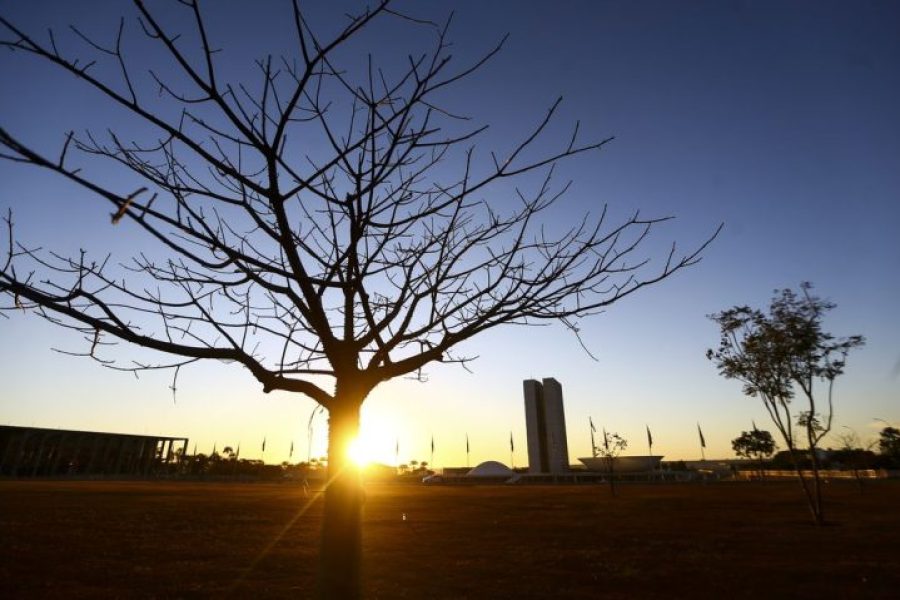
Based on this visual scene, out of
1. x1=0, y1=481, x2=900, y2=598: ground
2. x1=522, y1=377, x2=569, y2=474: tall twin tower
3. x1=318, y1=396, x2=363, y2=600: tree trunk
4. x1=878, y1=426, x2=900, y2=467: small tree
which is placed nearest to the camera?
x1=318, y1=396, x2=363, y2=600: tree trunk

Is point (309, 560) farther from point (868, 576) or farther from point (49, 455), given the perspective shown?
point (49, 455)

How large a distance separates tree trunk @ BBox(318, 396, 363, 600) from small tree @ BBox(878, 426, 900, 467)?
91.8m

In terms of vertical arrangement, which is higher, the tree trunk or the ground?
the tree trunk

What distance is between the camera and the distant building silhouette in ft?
247

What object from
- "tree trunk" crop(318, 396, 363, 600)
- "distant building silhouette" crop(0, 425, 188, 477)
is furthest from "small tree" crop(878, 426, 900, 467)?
"distant building silhouette" crop(0, 425, 188, 477)

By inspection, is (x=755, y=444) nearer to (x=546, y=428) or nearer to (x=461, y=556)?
(x=546, y=428)

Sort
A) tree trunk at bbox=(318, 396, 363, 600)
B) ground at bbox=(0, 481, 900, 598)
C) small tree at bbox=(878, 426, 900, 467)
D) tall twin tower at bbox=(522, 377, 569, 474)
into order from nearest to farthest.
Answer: tree trunk at bbox=(318, 396, 363, 600), ground at bbox=(0, 481, 900, 598), small tree at bbox=(878, 426, 900, 467), tall twin tower at bbox=(522, 377, 569, 474)

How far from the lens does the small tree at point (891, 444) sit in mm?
70569

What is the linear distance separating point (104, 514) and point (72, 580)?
11897mm

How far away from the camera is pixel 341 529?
252cm

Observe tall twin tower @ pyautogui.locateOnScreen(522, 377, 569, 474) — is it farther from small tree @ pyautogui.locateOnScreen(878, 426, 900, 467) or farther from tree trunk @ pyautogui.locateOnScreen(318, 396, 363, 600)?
tree trunk @ pyautogui.locateOnScreen(318, 396, 363, 600)

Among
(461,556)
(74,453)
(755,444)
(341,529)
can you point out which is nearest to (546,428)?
(755,444)

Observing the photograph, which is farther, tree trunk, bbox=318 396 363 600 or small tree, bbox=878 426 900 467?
small tree, bbox=878 426 900 467

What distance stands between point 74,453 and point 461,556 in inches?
3839
